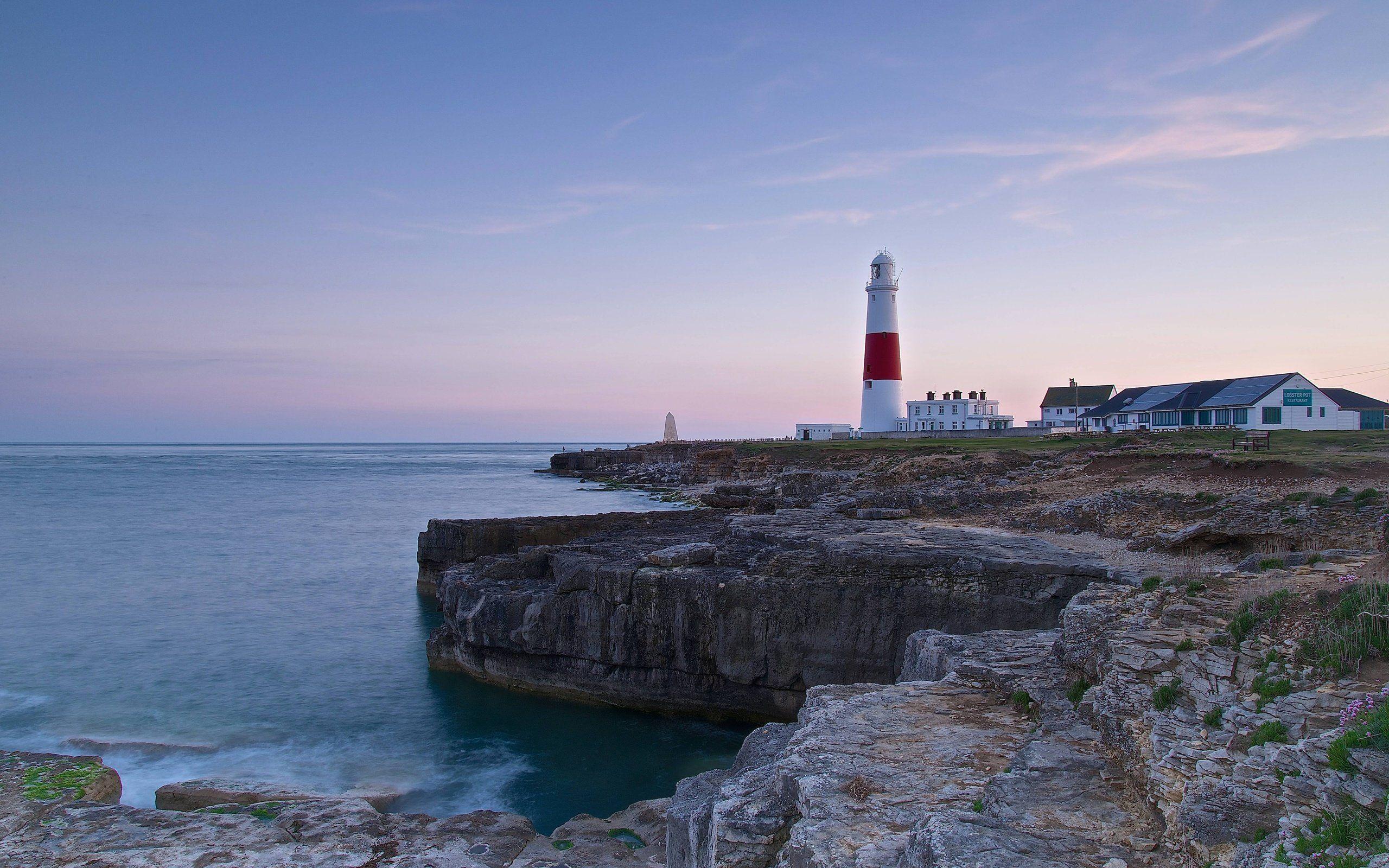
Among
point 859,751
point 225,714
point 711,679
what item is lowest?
point 225,714

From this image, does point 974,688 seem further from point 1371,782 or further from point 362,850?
point 362,850

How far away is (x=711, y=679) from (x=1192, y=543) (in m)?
10.3

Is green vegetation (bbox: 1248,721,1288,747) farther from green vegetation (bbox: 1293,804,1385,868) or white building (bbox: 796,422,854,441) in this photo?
white building (bbox: 796,422,854,441)

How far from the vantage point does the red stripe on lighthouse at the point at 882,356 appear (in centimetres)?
5572

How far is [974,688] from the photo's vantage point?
889 centimetres

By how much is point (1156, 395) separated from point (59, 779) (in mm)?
64288

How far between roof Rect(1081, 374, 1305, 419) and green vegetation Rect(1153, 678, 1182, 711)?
4984cm

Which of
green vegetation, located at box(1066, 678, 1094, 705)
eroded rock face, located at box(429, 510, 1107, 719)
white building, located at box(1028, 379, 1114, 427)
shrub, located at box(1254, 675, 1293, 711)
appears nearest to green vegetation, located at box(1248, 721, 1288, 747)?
shrub, located at box(1254, 675, 1293, 711)

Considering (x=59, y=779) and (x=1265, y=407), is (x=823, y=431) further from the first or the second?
(x=59, y=779)

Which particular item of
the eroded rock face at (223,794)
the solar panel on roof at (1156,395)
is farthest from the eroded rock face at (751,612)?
the solar panel on roof at (1156,395)

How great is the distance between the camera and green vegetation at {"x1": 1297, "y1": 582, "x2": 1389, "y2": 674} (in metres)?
5.92

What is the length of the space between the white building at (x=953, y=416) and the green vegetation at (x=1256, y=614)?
5839 centimetres

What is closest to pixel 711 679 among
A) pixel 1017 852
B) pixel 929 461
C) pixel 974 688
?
pixel 974 688

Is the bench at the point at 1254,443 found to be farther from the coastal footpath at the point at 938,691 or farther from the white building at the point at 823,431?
the white building at the point at 823,431
